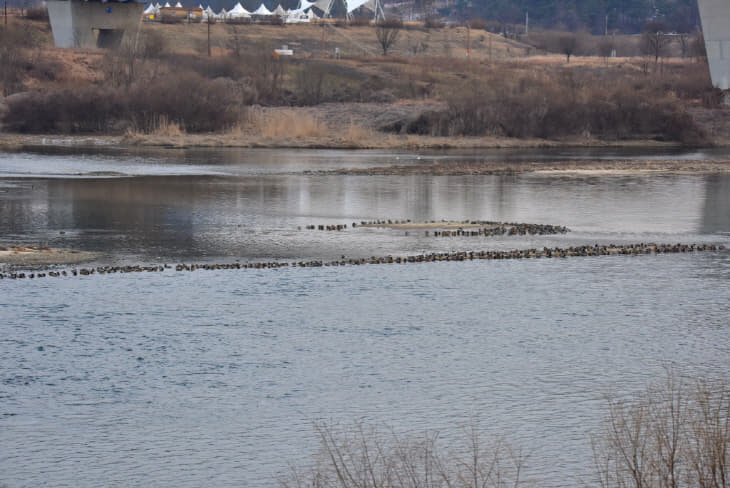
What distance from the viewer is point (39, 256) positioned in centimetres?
2103

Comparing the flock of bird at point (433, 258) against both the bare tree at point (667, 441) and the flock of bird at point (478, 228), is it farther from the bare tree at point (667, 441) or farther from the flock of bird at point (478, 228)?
the bare tree at point (667, 441)

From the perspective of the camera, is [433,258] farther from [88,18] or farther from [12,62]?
[88,18]

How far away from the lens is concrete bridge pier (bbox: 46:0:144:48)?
315 ft

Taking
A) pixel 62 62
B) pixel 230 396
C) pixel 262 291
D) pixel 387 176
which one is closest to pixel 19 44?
pixel 62 62

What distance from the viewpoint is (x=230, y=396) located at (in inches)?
496

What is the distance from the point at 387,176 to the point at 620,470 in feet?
100

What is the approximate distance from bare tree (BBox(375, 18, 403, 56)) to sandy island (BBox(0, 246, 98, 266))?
4062 inches

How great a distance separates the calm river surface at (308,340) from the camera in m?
11.1

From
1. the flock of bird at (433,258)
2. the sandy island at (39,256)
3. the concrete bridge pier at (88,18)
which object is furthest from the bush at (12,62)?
the flock of bird at (433,258)

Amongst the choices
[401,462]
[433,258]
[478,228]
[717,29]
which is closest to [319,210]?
[478,228]

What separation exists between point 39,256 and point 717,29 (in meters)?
53.6

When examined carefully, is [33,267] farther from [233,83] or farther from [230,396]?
[233,83]

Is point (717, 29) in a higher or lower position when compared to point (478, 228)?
higher

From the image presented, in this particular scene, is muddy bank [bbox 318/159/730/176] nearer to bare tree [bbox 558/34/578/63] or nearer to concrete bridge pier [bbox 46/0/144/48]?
concrete bridge pier [bbox 46/0/144/48]
